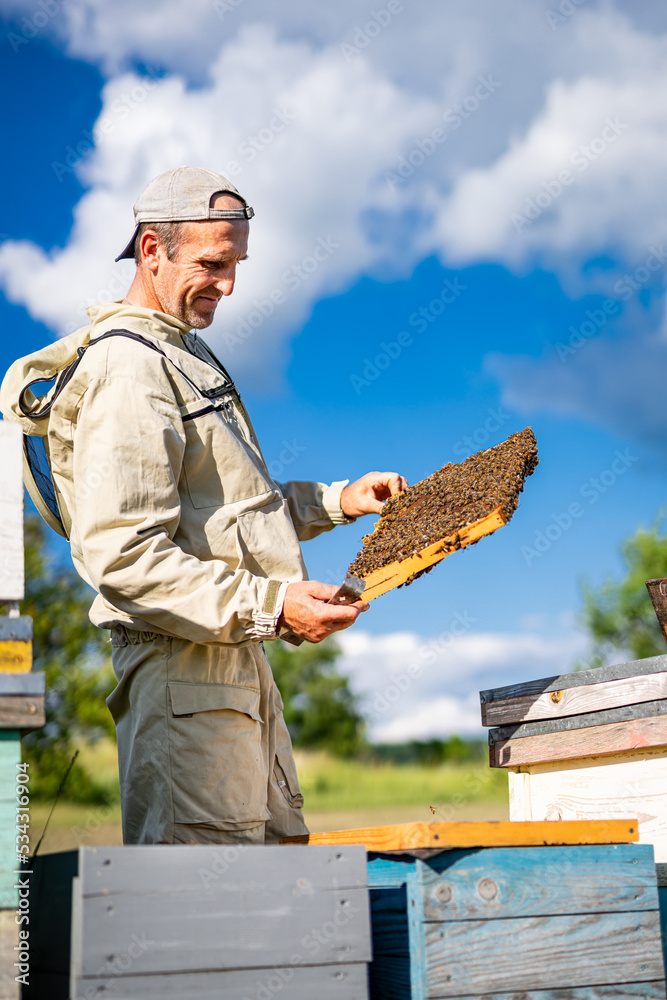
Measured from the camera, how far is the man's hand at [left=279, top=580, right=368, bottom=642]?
308 cm

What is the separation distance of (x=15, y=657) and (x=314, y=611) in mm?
1055

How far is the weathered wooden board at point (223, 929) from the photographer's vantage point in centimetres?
218

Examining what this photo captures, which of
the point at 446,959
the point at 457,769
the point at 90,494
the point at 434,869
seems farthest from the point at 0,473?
the point at 457,769

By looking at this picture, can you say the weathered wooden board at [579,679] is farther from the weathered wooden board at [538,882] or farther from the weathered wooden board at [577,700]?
the weathered wooden board at [538,882]

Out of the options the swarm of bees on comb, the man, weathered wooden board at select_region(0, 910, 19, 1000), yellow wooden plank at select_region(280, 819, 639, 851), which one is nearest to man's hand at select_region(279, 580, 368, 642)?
the man

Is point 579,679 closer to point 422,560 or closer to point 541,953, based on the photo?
point 422,560

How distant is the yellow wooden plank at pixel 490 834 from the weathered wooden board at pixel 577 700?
2.93 feet

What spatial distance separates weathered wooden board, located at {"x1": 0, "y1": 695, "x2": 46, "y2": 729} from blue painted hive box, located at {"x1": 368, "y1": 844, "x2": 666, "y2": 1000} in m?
1.15

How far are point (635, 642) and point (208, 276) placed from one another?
2695cm

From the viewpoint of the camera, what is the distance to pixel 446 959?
2.56 m

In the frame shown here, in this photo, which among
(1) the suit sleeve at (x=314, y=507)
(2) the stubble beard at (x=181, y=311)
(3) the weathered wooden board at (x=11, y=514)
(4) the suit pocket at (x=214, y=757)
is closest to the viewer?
(3) the weathered wooden board at (x=11, y=514)

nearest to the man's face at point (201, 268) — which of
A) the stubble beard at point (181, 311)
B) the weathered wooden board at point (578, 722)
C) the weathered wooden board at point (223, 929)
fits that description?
the stubble beard at point (181, 311)

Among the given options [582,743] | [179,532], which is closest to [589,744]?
[582,743]

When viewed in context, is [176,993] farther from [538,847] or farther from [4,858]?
[538,847]
